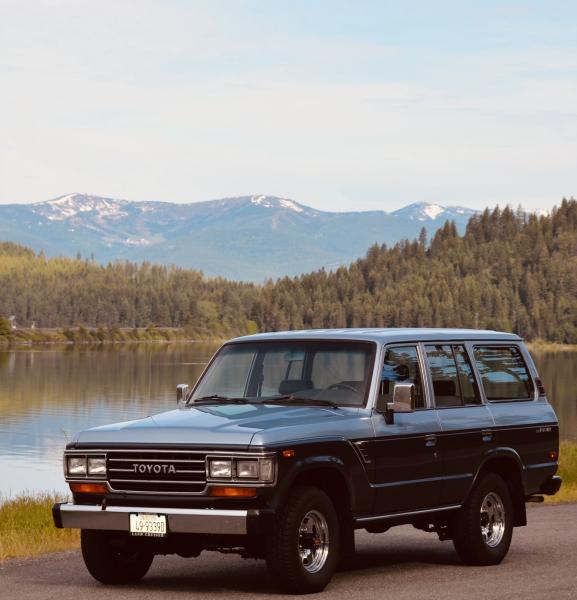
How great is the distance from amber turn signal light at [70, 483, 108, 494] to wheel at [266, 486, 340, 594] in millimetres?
1477

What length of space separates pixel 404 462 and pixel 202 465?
223 cm

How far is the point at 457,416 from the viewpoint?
43.0 feet

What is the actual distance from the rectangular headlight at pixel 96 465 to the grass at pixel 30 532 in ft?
10.0

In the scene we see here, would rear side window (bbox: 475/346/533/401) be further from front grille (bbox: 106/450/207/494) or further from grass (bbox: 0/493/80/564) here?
grass (bbox: 0/493/80/564)

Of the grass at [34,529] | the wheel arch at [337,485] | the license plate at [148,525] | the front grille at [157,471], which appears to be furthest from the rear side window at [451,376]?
the grass at [34,529]

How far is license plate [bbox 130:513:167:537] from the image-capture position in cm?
1072

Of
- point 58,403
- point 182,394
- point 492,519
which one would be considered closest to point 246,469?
point 182,394

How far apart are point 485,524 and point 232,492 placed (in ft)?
12.1

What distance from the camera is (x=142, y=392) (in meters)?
91.6

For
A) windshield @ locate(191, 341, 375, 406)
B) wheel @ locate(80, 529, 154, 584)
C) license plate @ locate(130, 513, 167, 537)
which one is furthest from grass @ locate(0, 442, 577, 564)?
license plate @ locate(130, 513, 167, 537)

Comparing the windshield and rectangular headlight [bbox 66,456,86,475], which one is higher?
the windshield

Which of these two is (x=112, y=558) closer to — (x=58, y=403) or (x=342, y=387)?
(x=342, y=387)

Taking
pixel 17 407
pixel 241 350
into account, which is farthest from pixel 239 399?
pixel 17 407

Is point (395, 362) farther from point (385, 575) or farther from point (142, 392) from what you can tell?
point (142, 392)
